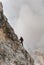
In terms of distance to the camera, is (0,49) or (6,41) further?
(6,41)

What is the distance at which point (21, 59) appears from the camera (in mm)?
50344

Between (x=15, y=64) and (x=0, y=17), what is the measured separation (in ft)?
35.1

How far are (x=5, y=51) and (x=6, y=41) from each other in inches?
122

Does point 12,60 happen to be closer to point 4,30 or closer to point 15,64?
point 15,64

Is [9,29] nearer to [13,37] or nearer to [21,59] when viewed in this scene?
[13,37]

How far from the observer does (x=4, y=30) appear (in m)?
52.2

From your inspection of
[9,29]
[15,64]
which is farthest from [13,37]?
[15,64]

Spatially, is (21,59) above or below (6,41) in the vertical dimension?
below

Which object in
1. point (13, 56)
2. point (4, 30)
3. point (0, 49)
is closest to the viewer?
point (0, 49)

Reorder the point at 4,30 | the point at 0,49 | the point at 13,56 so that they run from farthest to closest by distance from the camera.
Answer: the point at 4,30 < the point at 13,56 < the point at 0,49

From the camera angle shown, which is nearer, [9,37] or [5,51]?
[5,51]

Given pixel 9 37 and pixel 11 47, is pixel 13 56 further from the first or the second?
pixel 9 37

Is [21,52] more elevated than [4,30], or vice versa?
[4,30]

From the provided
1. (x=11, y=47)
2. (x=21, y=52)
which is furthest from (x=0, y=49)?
(x=21, y=52)
